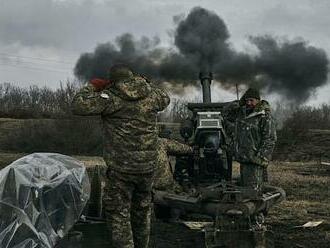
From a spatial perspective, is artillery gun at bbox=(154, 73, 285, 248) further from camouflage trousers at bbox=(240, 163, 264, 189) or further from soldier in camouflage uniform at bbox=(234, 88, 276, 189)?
soldier in camouflage uniform at bbox=(234, 88, 276, 189)

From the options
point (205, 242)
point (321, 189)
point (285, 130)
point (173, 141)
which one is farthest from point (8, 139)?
point (205, 242)

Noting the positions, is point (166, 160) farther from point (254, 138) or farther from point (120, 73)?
point (120, 73)

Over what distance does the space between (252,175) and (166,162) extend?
1622mm

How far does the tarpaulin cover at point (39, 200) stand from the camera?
5.13 m

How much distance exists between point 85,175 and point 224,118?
166 inches

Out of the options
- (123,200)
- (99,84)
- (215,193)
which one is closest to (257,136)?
(215,193)

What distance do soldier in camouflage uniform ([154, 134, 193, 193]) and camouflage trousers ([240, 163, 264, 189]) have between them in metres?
1.23

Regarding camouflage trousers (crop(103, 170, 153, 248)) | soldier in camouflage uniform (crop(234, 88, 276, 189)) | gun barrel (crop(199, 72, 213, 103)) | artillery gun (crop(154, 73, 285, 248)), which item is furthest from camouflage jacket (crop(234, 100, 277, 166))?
gun barrel (crop(199, 72, 213, 103))

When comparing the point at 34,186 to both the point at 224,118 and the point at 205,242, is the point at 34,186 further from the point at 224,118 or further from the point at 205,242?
the point at 224,118

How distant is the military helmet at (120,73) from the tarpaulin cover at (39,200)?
93 cm

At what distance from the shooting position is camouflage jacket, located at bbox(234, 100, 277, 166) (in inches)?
324

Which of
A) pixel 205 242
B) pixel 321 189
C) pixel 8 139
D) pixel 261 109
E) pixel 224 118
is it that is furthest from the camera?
pixel 8 139

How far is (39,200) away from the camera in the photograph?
17.4 ft

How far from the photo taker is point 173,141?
10031mm
